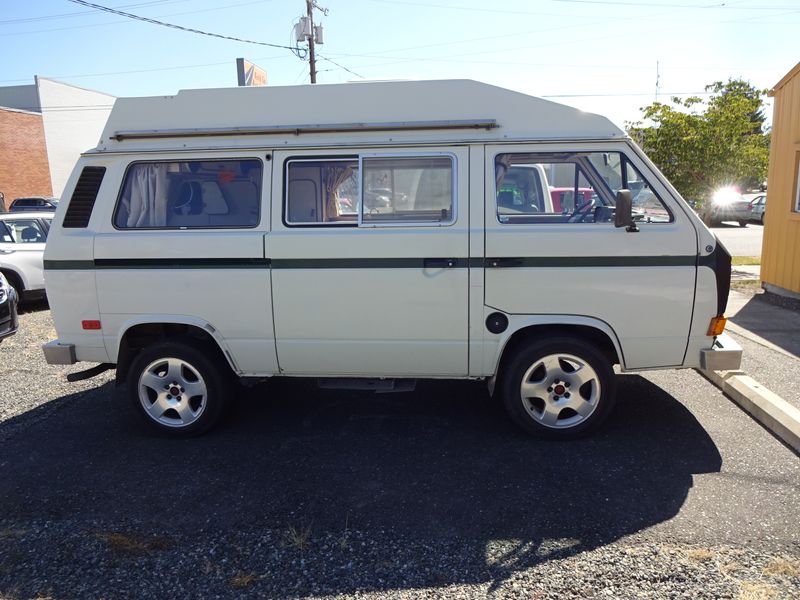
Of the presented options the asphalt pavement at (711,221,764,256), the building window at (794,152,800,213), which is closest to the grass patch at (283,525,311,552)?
the building window at (794,152,800,213)

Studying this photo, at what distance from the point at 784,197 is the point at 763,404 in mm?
5665

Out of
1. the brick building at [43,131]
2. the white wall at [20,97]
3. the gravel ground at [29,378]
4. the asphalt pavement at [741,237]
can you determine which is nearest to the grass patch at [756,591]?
the gravel ground at [29,378]

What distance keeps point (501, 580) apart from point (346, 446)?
1820 millimetres

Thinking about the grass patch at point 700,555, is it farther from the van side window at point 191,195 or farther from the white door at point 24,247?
the white door at point 24,247

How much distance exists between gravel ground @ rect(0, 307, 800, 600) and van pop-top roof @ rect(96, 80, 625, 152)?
2.27m

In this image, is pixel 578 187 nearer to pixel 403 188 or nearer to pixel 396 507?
pixel 403 188

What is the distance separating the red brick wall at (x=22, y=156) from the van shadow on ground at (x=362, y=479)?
103 feet

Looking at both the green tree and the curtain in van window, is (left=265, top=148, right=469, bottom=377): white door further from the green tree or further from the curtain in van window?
the green tree

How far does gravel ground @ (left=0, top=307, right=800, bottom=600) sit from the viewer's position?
10.0ft

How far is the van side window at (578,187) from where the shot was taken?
14.0 feet

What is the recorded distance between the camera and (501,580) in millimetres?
3035

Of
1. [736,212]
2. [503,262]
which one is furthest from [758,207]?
[503,262]

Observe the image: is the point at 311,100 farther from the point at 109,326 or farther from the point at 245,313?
the point at 109,326

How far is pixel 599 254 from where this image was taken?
166 inches
